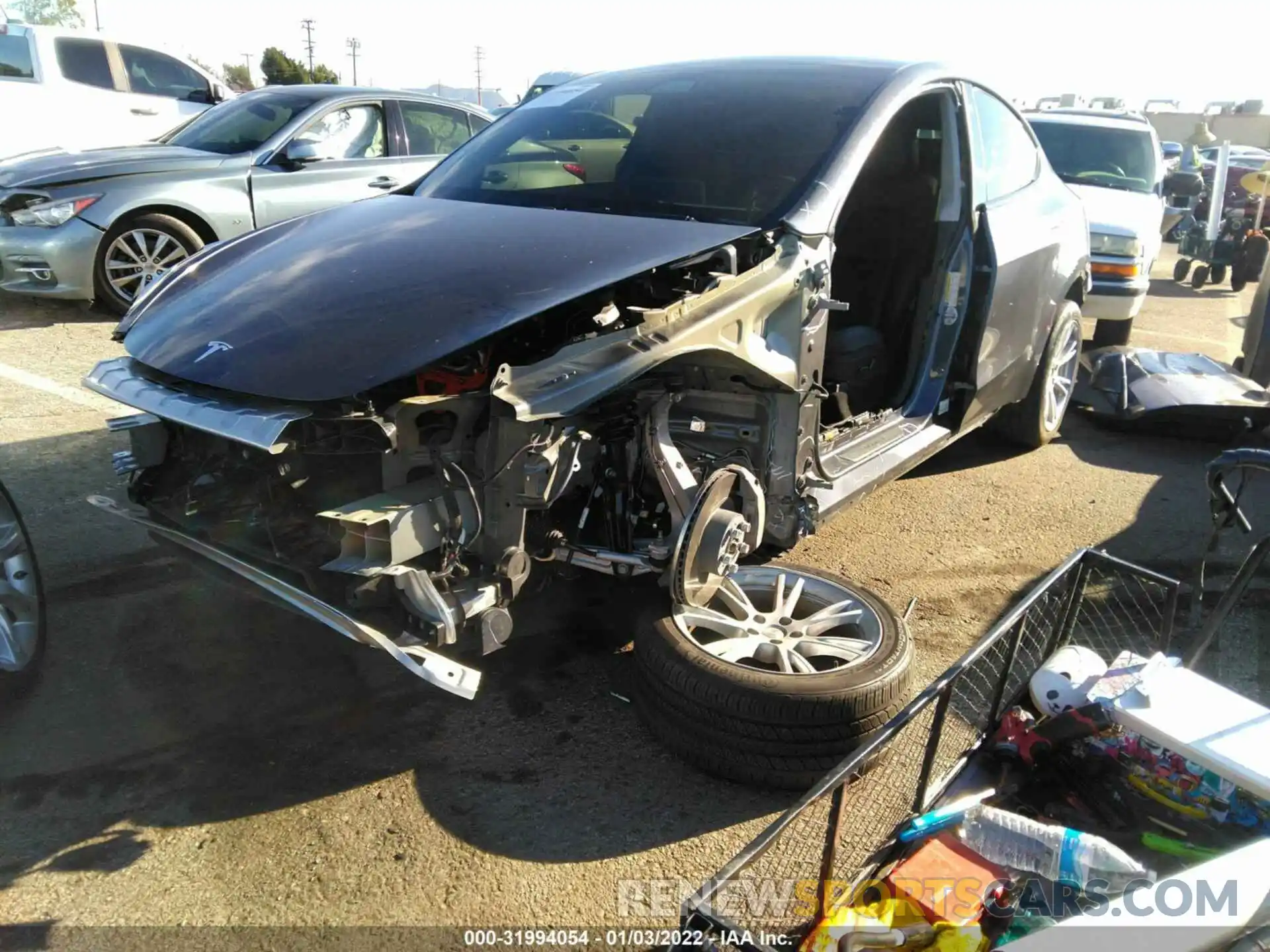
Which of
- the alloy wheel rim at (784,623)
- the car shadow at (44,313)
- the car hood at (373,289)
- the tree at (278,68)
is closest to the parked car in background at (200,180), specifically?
the car shadow at (44,313)

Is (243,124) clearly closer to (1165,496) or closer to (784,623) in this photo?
(784,623)

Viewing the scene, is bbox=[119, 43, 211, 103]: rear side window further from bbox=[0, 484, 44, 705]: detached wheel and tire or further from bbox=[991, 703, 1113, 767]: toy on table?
bbox=[991, 703, 1113, 767]: toy on table

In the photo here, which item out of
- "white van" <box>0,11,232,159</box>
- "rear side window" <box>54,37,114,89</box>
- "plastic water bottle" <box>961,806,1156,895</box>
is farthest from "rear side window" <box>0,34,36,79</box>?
"plastic water bottle" <box>961,806,1156,895</box>

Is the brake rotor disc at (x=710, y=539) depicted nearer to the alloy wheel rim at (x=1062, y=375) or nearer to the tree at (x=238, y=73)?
the alloy wheel rim at (x=1062, y=375)

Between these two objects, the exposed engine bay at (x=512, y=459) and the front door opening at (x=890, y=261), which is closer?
the exposed engine bay at (x=512, y=459)

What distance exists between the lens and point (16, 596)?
9.36 feet

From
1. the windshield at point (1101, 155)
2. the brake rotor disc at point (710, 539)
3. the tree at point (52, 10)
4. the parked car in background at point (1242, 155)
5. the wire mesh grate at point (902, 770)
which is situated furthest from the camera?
the tree at point (52, 10)

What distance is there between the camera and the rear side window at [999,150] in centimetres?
419

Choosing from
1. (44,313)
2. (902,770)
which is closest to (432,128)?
(44,313)

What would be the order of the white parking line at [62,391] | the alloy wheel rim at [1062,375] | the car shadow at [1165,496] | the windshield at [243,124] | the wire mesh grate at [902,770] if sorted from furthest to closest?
the windshield at [243,124], the white parking line at [62,391], the alloy wheel rim at [1062,375], the car shadow at [1165,496], the wire mesh grate at [902,770]

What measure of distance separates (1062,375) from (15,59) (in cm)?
1022

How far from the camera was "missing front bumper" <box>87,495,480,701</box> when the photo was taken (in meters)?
2.30

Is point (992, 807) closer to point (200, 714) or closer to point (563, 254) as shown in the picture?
point (563, 254)

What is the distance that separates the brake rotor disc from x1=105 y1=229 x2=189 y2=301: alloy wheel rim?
18.8 ft
